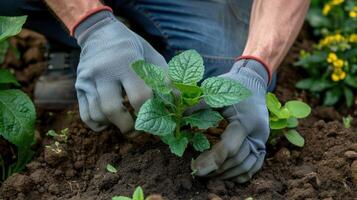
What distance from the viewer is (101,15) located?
6.63 feet

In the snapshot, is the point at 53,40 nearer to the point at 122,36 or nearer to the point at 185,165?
the point at 122,36

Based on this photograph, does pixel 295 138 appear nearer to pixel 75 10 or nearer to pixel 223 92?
pixel 223 92

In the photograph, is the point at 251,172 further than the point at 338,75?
No

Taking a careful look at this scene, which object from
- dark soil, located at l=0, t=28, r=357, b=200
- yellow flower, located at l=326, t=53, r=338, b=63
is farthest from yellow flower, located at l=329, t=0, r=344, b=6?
dark soil, located at l=0, t=28, r=357, b=200

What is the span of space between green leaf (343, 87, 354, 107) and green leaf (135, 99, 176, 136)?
1.10m

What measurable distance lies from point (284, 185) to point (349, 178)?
198 millimetres

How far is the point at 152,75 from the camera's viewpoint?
1.72 m

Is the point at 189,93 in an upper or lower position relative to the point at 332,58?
upper

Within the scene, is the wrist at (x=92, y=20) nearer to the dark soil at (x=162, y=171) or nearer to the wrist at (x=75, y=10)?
the wrist at (x=75, y=10)

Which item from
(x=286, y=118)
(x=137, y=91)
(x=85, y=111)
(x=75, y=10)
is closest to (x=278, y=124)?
(x=286, y=118)

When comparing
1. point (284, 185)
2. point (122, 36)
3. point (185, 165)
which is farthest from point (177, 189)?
point (122, 36)

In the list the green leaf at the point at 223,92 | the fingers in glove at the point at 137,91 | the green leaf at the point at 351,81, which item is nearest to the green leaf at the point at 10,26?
the fingers in glove at the point at 137,91

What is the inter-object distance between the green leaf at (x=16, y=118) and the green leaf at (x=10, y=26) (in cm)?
19

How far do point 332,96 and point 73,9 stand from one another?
45.1 inches
